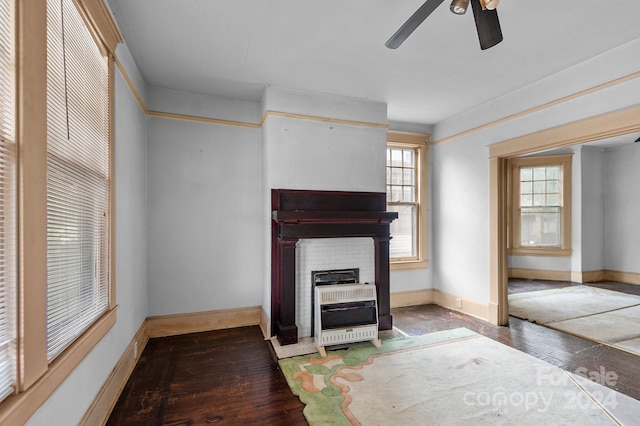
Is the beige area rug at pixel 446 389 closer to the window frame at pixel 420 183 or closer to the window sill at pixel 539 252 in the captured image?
the window frame at pixel 420 183

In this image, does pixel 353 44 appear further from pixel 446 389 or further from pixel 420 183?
pixel 446 389

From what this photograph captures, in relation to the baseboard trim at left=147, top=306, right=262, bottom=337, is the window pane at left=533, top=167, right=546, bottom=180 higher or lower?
higher

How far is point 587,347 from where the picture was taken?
125 inches

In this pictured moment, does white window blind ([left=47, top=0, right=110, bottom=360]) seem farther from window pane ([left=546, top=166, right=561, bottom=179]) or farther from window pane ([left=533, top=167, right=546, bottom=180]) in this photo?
window pane ([left=546, top=166, right=561, bottom=179])

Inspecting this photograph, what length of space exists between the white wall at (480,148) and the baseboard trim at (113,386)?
4.04 meters

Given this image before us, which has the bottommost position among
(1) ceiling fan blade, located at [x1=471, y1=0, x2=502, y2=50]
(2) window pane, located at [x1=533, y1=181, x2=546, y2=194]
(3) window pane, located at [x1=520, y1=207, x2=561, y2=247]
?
(3) window pane, located at [x1=520, y1=207, x2=561, y2=247]

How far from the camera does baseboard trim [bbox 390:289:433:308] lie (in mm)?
4699

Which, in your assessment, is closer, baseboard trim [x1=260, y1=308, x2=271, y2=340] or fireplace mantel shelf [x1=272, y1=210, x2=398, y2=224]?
fireplace mantel shelf [x1=272, y1=210, x2=398, y2=224]

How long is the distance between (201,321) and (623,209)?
8266mm

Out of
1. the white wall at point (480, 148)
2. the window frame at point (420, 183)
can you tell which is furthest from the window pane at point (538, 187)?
the window frame at point (420, 183)

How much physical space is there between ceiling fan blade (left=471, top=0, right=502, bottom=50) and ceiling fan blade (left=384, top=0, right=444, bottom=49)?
272mm

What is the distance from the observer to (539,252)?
21.7 feet

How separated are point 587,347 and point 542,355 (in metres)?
0.60

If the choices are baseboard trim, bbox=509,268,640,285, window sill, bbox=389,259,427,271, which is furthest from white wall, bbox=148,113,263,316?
baseboard trim, bbox=509,268,640,285
